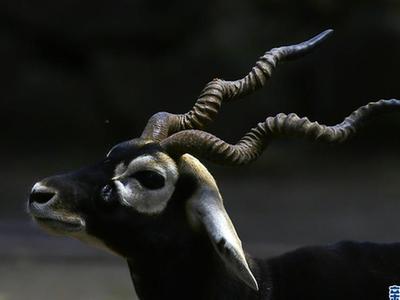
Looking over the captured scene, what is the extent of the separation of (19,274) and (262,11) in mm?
4909

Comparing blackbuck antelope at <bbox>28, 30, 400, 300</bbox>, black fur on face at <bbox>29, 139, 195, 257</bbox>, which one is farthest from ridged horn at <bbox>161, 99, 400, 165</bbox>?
black fur on face at <bbox>29, 139, 195, 257</bbox>

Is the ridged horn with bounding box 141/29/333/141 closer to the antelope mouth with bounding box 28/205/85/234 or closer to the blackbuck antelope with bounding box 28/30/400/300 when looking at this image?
the blackbuck antelope with bounding box 28/30/400/300

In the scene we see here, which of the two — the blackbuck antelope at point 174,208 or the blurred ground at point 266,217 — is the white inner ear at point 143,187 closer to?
the blackbuck antelope at point 174,208

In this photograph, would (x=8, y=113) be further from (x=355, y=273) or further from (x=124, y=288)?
(x=355, y=273)

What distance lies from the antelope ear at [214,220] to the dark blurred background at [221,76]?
5907 mm

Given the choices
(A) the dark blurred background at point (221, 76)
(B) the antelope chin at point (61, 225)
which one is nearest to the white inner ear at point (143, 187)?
(B) the antelope chin at point (61, 225)

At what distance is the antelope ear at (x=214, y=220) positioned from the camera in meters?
3.69

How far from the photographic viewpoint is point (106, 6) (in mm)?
12219

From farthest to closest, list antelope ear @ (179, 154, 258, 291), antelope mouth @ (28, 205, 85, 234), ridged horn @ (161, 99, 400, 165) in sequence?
ridged horn @ (161, 99, 400, 165), antelope mouth @ (28, 205, 85, 234), antelope ear @ (179, 154, 258, 291)

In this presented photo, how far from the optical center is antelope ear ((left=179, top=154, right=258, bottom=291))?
12.1 ft

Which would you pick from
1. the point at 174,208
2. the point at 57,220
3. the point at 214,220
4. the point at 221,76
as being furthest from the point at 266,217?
the point at 57,220

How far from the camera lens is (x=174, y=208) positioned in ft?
13.1

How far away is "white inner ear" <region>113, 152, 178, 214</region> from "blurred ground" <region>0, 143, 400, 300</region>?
12.2 feet

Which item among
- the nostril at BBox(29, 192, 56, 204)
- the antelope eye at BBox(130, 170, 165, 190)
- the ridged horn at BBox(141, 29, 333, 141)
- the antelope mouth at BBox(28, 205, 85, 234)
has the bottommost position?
the antelope mouth at BBox(28, 205, 85, 234)
